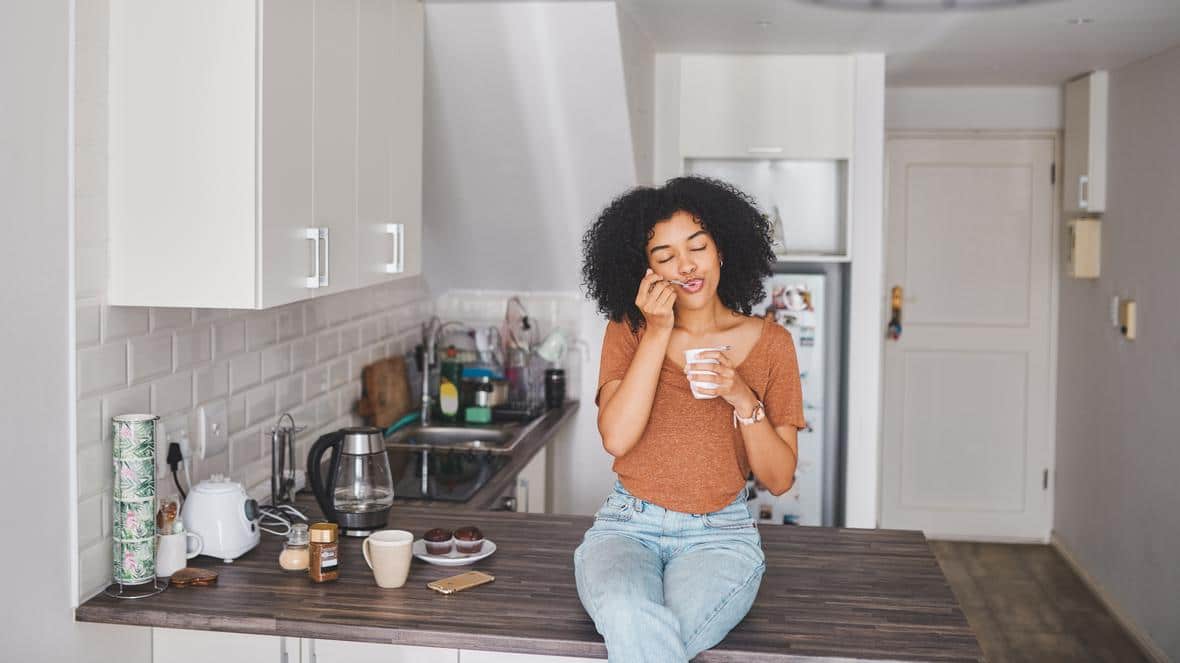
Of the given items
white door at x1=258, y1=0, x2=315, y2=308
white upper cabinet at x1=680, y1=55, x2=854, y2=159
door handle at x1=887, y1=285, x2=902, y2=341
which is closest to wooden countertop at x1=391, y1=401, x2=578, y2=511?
white door at x1=258, y1=0, x2=315, y2=308

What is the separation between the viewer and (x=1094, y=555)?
217 inches

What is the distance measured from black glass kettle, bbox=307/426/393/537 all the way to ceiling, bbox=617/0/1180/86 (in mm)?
1779

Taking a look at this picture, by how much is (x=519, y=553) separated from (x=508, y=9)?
181cm

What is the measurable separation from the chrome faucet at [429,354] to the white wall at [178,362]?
0.39 meters

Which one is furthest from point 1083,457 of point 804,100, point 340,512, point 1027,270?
point 340,512

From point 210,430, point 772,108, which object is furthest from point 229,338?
point 772,108

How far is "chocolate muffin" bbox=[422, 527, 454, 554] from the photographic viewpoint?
246 centimetres

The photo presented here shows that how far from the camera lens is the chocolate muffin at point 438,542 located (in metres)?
2.46

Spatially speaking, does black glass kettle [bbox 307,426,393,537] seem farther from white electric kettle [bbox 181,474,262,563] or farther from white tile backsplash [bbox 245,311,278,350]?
white tile backsplash [bbox 245,311,278,350]

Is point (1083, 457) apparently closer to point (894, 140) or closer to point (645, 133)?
point (894, 140)

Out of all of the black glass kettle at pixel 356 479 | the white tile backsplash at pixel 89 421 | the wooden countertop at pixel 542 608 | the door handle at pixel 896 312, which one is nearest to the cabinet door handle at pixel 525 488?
the black glass kettle at pixel 356 479

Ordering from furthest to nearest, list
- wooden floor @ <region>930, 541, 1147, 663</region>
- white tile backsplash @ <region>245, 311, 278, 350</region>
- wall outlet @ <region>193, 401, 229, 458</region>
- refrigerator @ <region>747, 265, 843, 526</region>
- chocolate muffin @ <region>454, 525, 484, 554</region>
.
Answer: refrigerator @ <region>747, 265, 843, 526</region> → wooden floor @ <region>930, 541, 1147, 663</region> → white tile backsplash @ <region>245, 311, 278, 350</region> → wall outlet @ <region>193, 401, 229, 458</region> → chocolate muffin @ <region>454, 525, 484, 554</region>

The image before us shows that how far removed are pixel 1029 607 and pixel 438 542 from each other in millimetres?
3609

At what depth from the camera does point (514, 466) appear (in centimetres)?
356
